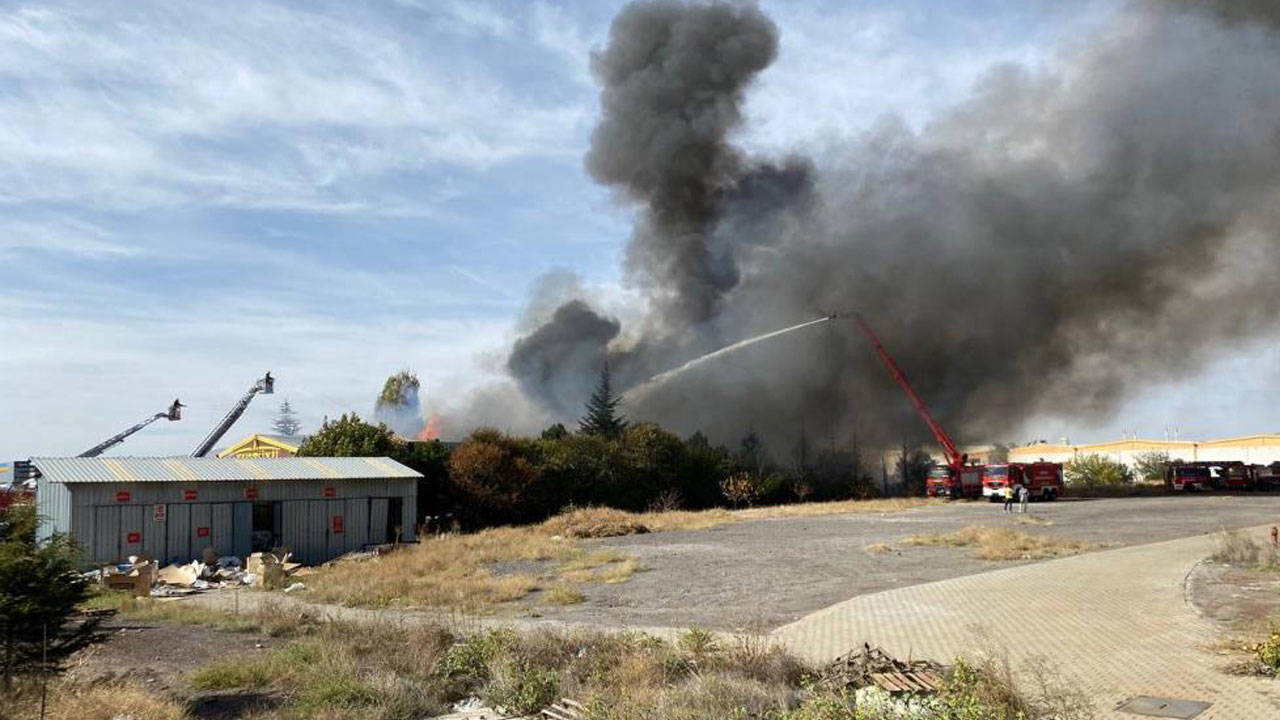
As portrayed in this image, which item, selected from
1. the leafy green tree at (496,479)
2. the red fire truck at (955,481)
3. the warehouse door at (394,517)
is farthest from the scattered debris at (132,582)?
the red fire truck at (955,481)

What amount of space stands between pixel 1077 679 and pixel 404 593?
13.5 meters

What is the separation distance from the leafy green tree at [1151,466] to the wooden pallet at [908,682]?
72.2 meters

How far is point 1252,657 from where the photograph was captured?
376 inches

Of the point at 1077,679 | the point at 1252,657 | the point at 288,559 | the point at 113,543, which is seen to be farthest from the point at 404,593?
the point at 1252,657

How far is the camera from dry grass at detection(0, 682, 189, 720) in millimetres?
8655

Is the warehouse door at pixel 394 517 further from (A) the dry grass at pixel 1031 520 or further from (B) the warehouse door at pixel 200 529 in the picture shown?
(A) the dry grass at pixel 1031 520

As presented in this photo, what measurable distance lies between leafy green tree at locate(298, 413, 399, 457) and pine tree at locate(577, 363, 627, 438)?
97.6 feet

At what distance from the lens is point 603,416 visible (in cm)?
6819

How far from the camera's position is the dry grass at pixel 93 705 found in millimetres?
8655

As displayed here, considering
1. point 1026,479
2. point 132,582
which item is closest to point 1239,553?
point 132,582

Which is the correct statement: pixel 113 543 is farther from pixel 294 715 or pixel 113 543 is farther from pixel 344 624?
pixel 294 715

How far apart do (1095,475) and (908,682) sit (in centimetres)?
6895

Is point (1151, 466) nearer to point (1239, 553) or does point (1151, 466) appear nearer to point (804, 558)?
point (1239, 553)

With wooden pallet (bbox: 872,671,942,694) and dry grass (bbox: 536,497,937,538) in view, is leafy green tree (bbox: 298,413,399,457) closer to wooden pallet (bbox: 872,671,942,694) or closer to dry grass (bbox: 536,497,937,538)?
dry grass (bbox: 536,497,937,538)
